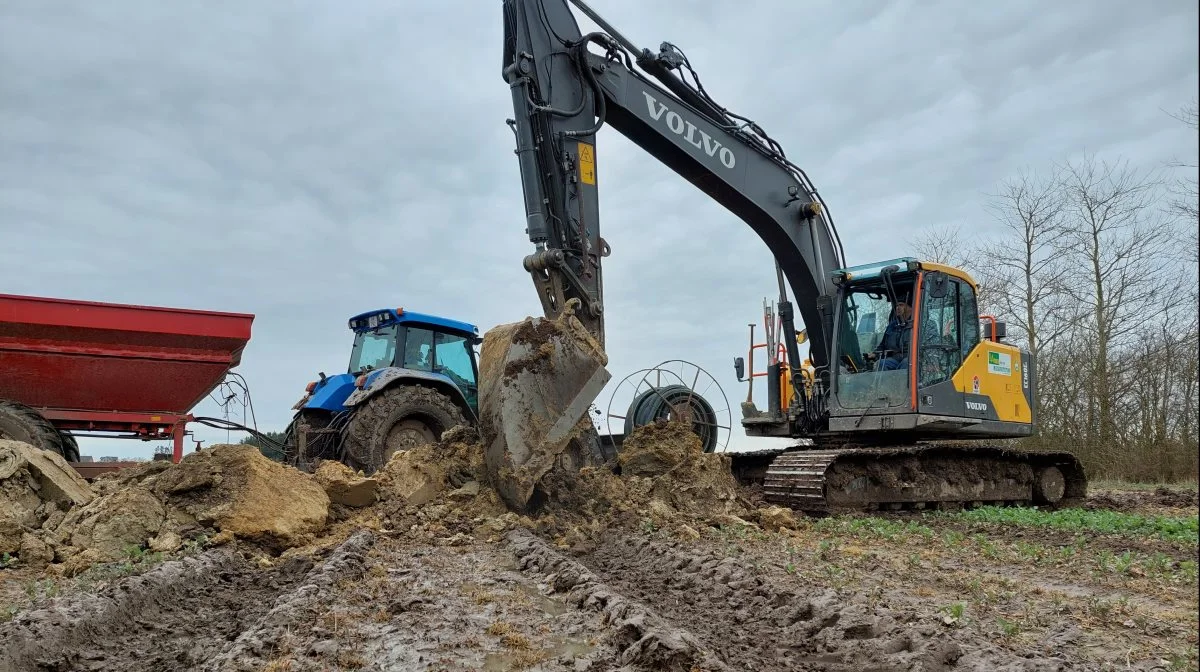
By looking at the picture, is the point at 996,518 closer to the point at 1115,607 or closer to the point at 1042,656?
the point at 1115,607

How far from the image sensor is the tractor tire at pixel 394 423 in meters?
8.67

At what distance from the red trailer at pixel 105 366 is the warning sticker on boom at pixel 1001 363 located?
8.03m

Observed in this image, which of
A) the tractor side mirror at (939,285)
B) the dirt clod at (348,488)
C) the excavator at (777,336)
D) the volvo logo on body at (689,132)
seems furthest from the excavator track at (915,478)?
the dirt clod at (348,488)

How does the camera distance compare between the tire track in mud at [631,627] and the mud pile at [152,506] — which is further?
the mud pile at [152,506]

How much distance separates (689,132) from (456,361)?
3.80 meters

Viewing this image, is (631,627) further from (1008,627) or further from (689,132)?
(689,132)

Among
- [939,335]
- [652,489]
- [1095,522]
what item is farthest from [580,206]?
[1095,522]

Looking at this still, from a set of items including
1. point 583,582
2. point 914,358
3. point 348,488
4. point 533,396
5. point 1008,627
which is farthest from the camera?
point 914,358

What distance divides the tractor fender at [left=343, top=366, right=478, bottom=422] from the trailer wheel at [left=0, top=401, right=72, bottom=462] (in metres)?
2.69

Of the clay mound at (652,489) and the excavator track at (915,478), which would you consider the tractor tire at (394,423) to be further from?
the excavator track at (915,478)

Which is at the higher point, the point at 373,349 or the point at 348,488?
the point at 373,349

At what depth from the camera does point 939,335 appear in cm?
911

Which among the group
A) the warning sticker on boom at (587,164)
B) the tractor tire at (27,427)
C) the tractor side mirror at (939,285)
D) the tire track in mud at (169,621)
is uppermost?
the warning sticker on boom at (587,164)

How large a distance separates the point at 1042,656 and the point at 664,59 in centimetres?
690
